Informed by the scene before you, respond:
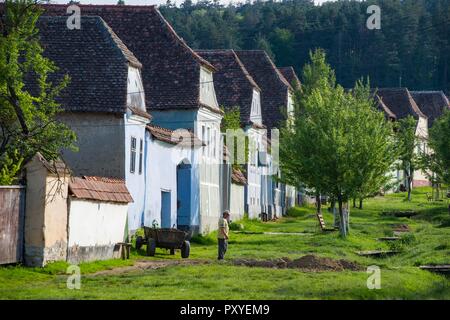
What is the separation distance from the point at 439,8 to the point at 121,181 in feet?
460

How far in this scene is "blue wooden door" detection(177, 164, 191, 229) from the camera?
4897 cm

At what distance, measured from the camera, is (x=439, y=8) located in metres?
172

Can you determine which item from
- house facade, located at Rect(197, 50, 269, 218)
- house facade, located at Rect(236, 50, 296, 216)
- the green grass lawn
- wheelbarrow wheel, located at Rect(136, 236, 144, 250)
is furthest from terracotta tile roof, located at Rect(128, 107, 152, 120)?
house facade, located at Rect(236, 50, 296, 216)

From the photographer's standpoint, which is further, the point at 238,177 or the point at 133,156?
the point at 238,177

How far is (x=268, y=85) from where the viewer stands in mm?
79062

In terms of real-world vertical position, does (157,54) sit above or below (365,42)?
below

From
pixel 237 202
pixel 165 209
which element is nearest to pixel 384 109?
pixel 237 202

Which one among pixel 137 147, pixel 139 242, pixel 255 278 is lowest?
pixel 255 278

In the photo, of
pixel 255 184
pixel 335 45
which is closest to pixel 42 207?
pixel 255 184

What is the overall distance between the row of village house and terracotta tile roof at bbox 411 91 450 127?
74409mm

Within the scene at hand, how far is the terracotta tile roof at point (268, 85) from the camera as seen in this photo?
7738 cm

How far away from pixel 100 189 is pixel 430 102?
103 meters

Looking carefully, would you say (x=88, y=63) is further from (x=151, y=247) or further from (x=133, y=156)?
(x=151, y=247)
